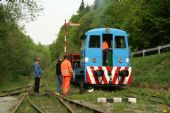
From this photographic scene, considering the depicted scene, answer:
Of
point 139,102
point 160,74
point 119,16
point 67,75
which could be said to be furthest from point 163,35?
point 119,16

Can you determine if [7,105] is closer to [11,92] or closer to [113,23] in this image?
[11,92]

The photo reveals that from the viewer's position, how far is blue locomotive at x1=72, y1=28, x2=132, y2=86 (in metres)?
→ 21.9

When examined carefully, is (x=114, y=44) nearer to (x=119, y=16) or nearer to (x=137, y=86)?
(x=137, y=86)

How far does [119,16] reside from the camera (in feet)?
221

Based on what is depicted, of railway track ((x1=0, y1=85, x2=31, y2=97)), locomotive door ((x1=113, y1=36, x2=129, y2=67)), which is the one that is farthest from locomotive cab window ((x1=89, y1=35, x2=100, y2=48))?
railway track ((x1=0, y1=85, x2=31, y2=97))

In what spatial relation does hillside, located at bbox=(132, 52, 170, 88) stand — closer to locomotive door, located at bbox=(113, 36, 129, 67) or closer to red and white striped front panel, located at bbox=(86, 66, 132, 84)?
red and white striped front panel, located at bbox=(86, 66, 132, 84)

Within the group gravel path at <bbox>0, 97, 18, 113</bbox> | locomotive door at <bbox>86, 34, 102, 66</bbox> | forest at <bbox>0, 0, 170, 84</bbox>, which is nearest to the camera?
gravel path at <bbox>0, 97, 18, 113</bbox>

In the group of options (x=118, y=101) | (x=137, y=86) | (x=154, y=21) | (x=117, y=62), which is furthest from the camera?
(x=154, y=21)

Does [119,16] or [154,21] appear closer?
[154,21]

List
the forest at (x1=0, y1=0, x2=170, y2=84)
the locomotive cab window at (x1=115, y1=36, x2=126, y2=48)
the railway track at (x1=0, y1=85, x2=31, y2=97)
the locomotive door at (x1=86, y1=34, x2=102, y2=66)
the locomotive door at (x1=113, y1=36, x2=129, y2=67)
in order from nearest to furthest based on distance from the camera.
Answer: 1. the locomotive door at (x1=86, y1=34, x2=102, y2=66)
2. the locomotive door at (x1=113, y1=36, x2=129, y2=67)
3. the locomotive cab window at (x1=115, y1=36, x2=126, y2=48)
4. the railway track at (x1=0, y1=85, x2=31, y2=97)
5. the forest at (x1=0, y1=0, x2=170, y2=84)

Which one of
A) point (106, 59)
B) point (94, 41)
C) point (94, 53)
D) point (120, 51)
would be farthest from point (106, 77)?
point (94, 41)

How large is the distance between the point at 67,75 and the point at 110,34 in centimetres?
328

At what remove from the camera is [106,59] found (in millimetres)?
22234

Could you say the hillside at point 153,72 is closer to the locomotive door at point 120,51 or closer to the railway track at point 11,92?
the locomotive door at point 120,51
